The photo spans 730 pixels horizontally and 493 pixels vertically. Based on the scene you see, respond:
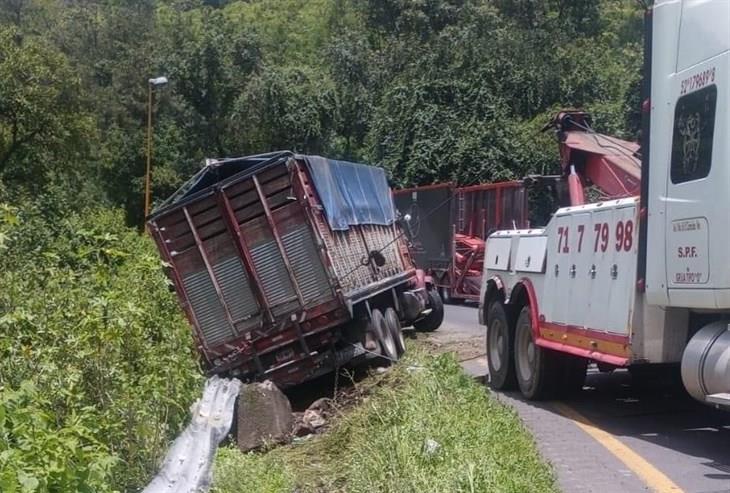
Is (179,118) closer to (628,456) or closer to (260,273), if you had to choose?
(260,273)

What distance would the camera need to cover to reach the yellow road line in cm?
783

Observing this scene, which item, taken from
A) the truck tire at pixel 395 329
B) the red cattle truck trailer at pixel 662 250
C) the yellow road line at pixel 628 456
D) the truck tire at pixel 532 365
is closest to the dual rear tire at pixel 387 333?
the truck tire at pixel 395 329

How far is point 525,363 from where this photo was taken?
12.4 m

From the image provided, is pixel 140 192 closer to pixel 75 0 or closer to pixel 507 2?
pixel 507 2

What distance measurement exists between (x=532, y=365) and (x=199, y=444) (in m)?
4.35

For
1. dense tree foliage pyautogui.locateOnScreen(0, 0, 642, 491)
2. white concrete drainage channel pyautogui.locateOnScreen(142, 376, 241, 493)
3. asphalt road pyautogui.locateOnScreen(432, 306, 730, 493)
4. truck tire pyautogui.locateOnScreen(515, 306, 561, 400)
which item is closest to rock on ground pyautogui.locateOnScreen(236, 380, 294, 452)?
white concrete drainage channel pyautogui.locateOnScreen(142, 376, 241, 493)

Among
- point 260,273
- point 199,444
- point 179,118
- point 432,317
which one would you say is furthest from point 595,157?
point 179,118

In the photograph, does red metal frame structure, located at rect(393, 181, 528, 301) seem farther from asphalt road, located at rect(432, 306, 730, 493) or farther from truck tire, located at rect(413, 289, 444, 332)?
asphalt road, located at rect(432, 306, 730, 493)

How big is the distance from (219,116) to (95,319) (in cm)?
4048

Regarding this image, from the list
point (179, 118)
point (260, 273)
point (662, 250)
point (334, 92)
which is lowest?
point (334, 92)

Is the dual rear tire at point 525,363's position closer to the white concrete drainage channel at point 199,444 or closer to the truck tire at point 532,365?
the truck tire at point 532,365

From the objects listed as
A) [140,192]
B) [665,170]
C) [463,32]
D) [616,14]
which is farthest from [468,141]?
[665,170]

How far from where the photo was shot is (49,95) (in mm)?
31484

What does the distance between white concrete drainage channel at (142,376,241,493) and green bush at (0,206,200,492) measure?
150 mm
